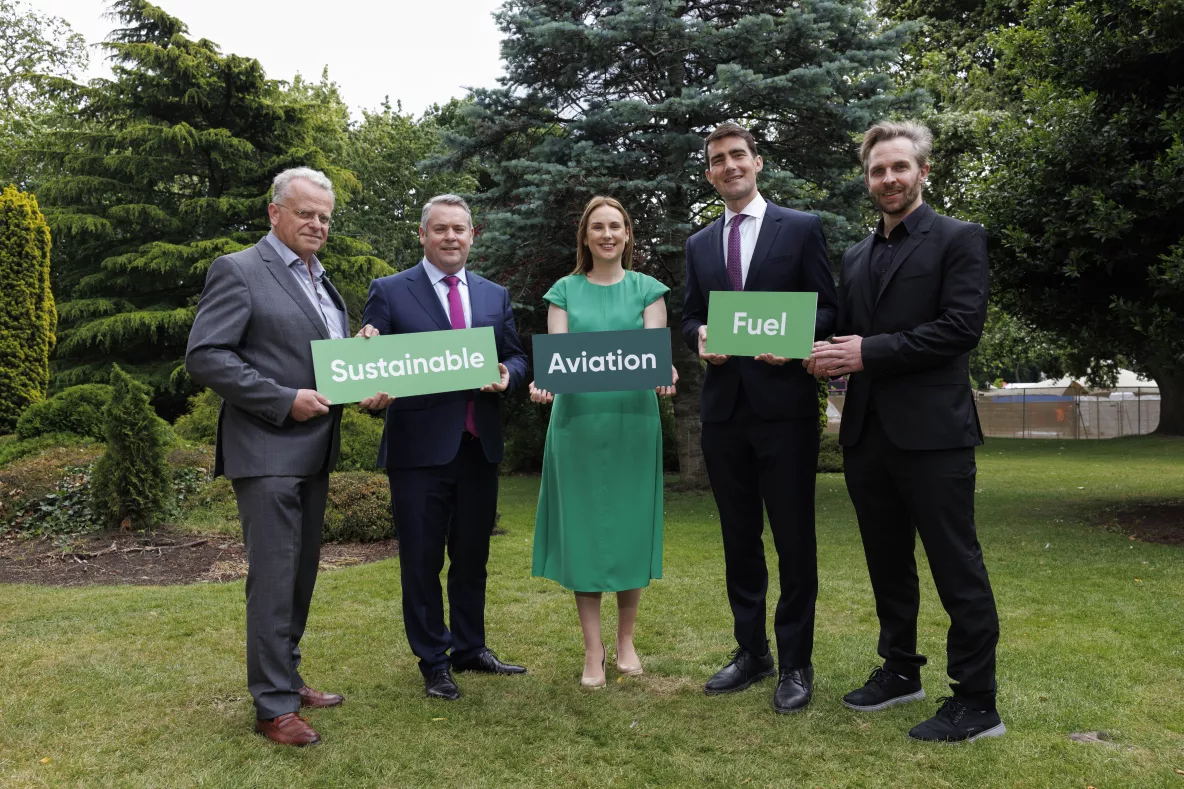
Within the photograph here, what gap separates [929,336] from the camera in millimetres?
3533

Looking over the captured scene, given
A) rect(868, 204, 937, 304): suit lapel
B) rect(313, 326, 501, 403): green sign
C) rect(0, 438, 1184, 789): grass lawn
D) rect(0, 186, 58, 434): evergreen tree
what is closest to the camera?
rect(0, 438, 1184, 789): grass lawn

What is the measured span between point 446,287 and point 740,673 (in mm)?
2480

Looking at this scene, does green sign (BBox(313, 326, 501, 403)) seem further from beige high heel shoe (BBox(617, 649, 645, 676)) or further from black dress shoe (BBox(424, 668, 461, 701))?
beige high heel shoe (BBox(617, 649, 645, 676))

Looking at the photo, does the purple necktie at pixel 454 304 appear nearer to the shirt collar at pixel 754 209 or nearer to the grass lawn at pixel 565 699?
the shirt collar at pixel 754 209

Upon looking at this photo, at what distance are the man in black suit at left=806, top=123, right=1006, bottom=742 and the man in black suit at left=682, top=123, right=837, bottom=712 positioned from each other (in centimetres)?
23

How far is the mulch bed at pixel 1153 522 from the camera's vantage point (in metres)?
8.90

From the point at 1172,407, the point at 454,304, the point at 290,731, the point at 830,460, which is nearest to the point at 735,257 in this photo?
the point at 454,304

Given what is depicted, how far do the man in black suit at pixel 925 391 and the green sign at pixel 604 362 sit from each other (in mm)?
756

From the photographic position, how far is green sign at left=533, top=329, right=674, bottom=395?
4.17 meters

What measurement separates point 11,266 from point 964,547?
1567 centimetres

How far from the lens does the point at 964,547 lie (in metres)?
3.59

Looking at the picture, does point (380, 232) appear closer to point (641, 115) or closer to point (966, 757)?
point (641, 115)

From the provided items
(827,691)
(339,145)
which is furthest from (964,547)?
(339,145)

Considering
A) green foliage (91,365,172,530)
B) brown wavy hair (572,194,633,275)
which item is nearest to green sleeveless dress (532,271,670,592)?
brown wavy hair (572,194,633,275)
